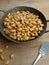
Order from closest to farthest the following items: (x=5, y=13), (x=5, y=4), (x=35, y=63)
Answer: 1. (x=35, y=63)
2. (x=5, y=13)
3. (x=5, y=4)

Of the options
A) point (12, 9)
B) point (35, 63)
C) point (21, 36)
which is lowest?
point (35, 63)

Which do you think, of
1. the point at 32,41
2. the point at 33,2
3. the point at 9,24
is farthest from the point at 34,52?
the point at 33,2

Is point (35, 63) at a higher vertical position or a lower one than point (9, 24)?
lower

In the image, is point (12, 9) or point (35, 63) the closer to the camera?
point (35, 63)

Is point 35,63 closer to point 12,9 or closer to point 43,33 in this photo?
point 43,33

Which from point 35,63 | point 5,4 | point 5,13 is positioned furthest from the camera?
point 5,4

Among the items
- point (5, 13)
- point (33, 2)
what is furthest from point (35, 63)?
point (33, 2)
